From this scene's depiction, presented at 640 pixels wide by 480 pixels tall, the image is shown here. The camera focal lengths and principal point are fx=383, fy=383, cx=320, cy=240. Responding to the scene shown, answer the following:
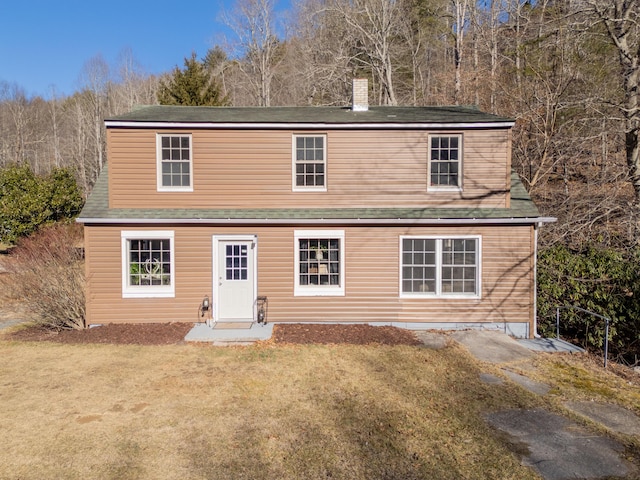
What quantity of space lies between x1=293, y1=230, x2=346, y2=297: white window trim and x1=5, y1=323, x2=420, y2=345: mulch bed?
87cm

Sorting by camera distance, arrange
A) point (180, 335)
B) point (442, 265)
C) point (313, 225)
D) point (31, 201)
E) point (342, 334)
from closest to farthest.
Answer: point (180, 335)
point (342, 334)
point (313, 225)
point (442, 265)
point (31, 201)

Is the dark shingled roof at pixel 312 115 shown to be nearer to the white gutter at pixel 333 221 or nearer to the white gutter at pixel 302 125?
the white gutter at pixel 302 125

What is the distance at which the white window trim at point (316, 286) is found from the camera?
10523 millimetres

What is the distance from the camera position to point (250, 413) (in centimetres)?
616

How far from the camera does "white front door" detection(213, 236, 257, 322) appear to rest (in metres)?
10.6

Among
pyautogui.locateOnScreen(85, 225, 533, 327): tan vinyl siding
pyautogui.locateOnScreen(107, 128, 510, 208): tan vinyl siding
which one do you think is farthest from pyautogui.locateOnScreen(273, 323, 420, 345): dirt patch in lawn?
pyautogui.locateOnScreen(107, 128, 510, 208): tan vinyl siding

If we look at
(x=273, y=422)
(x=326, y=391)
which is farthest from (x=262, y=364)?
(x=273, y=422)

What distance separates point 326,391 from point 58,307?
800 cm

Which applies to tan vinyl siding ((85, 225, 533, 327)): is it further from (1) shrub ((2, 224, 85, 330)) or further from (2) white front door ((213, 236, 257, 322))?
(1) shrub ((2, 224, 85, 330))

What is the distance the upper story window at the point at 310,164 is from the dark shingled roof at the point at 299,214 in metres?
0.75

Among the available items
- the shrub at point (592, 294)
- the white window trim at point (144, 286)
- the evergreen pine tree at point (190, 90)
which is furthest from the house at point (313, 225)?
the evergreen pine tree at point (190, 90)

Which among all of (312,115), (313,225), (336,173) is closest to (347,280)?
(313,225)

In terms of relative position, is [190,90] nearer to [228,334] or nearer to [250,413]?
[228,334]

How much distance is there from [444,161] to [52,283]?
1117 cm
